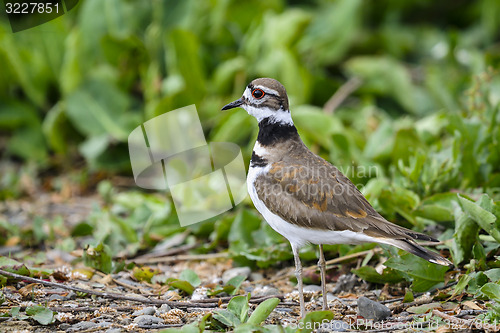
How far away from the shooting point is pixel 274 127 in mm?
4438

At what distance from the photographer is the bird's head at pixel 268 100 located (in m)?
4.39

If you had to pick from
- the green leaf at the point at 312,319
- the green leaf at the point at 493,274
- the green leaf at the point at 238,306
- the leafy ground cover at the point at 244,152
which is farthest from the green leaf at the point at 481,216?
the green leaf at the point at 238,306

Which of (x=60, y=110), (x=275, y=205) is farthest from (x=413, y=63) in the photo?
(x=275, y=205)

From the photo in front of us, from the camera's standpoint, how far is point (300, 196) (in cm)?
400

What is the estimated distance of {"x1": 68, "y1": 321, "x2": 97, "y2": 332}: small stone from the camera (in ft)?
11.8

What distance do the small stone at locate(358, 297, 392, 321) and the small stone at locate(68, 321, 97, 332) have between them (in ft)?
5.66

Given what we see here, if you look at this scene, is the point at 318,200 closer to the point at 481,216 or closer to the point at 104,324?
the point at 481,216

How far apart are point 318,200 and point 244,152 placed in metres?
2.85

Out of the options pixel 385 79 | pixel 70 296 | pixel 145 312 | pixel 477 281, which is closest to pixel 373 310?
pixel 477 281

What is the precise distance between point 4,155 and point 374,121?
5101 mm

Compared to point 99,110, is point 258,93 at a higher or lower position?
higher

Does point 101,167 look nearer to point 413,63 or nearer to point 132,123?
point 132,123

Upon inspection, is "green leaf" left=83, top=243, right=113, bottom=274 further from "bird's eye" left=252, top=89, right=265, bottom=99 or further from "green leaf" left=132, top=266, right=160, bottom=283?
"bird's eye" left=252, top=89, right=265, bottom=99

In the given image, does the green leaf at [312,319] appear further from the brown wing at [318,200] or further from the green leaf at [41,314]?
the green leaf at [41,314]
